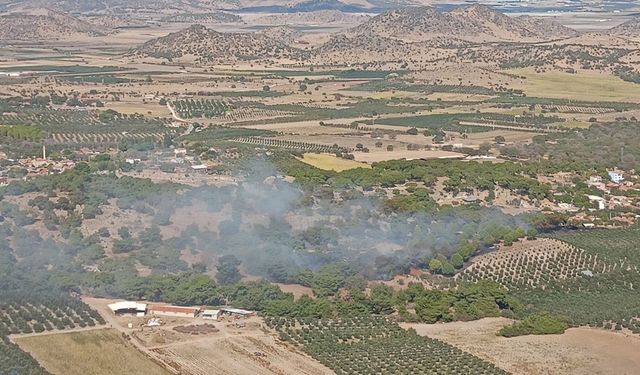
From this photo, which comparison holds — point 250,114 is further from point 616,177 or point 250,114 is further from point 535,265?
point 535,265

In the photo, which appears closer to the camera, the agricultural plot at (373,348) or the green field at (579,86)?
the agricultural plot at (373,348)

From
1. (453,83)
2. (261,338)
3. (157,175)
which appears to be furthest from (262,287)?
(453,83)

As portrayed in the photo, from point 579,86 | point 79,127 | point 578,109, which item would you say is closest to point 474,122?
point 578,109

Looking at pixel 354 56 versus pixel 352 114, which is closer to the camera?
pixel 352 114

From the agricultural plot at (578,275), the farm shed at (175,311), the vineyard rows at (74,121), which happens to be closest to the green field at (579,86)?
the vineyard rows at (74,121)

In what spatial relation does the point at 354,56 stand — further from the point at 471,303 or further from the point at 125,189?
the point at 471,303

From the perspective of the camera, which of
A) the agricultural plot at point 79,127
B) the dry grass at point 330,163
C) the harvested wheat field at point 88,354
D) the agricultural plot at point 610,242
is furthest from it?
the agricultural plot at point 79,127

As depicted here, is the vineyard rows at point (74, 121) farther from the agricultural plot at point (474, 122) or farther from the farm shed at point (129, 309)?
the farm shed at point (129, 309)
